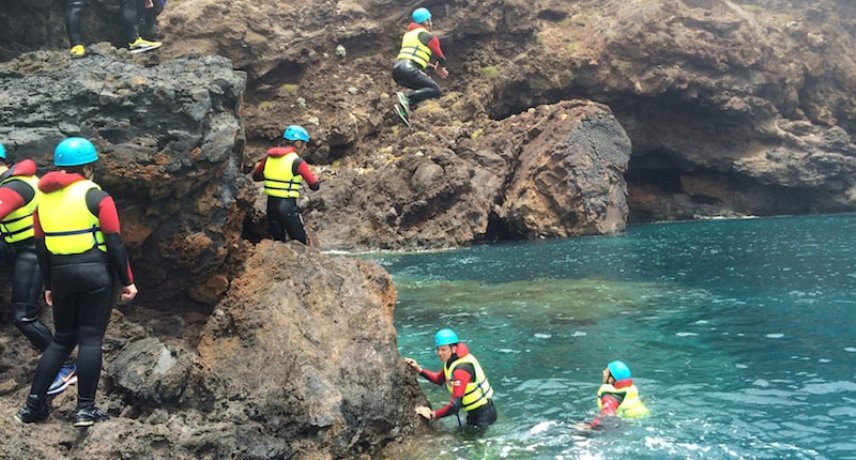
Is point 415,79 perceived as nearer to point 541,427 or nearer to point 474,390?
point 474,390

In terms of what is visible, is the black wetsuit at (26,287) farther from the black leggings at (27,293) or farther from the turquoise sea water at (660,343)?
the turquoise sea water at (660,343)

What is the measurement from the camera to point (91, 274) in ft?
17.4

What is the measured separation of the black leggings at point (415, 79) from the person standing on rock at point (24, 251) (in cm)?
1155

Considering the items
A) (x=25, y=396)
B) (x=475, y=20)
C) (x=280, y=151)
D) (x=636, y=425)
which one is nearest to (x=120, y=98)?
(x=280, y=151)

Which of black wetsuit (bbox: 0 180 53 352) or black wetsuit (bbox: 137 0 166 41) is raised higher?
black wetsuit (bbox: 137 0 166 41)

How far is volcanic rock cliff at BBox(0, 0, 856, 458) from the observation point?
21.0 ft

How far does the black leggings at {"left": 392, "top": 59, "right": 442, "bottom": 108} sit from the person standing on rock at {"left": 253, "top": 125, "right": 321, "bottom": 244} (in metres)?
7.89

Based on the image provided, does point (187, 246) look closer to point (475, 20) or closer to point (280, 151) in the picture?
point (280, 151)

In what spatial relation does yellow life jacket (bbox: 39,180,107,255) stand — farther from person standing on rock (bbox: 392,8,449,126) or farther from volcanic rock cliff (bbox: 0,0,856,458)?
person standing on rock (bbox: 392,8,449,126)

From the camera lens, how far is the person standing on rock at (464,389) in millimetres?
7539

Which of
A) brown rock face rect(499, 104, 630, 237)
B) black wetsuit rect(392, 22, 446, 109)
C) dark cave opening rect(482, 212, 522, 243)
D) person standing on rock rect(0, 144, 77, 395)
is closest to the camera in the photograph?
person standing on rock rect(0, 144, 77, 395)

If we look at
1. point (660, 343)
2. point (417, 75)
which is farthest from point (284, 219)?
point (417, 75)

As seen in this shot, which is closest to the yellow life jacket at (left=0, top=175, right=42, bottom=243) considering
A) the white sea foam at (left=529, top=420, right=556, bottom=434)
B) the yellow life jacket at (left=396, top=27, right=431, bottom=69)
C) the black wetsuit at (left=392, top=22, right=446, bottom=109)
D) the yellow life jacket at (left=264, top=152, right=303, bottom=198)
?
the yellow life jacket at (left=264, top=152, right=303, bottom=198)

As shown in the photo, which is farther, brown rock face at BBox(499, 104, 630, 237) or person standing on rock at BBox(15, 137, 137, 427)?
brown rock face at BBox(499, 104, 630, 237)
